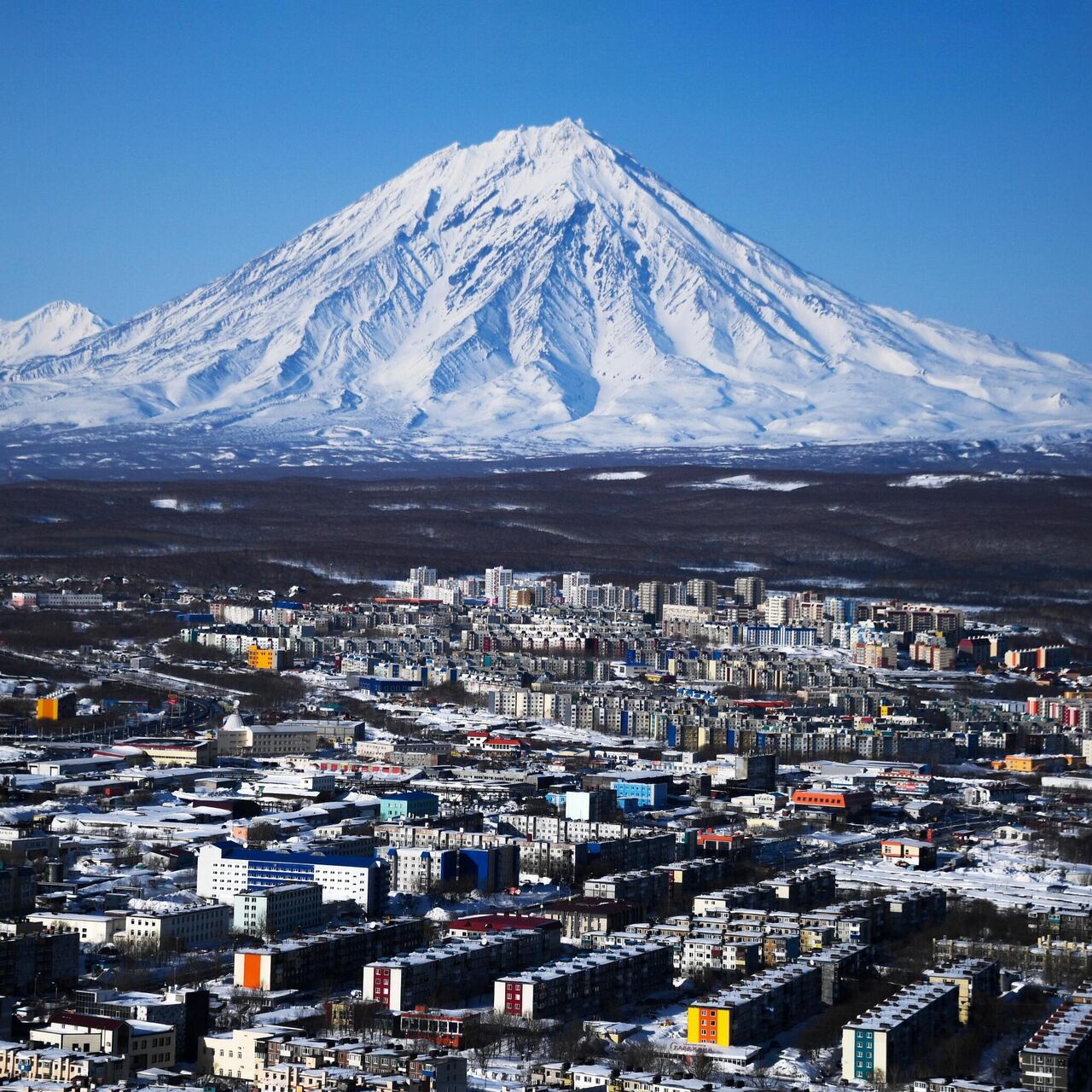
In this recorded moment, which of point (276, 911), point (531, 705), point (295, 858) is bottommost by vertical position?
point (276, 911)

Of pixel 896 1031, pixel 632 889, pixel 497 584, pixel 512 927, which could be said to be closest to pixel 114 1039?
pixel 512 927

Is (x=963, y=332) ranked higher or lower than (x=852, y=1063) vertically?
higher

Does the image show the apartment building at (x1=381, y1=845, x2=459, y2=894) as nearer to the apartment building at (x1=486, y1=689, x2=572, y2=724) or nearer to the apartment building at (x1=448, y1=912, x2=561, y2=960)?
the apartment building at (x1=448, y1=912, x2=561, y2=960)

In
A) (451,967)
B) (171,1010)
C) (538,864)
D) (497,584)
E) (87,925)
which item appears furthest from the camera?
(497,584)

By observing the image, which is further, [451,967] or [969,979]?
[451,967]

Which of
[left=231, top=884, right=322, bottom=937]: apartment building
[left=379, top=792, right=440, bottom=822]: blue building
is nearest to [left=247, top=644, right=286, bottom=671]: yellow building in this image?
[left=379, top=792, right=440, bottom=822]: blue building

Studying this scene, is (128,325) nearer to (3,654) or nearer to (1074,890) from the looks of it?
(3,654)

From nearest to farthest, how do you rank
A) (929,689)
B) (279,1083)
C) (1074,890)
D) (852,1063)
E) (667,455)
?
(279,1083), (852,1063), (1074,890), (929,689), (667,455)

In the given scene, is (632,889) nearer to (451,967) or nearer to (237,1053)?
(451,967)

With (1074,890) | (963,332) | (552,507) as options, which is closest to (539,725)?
(1074,890)
